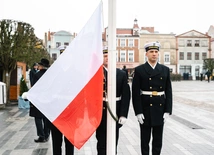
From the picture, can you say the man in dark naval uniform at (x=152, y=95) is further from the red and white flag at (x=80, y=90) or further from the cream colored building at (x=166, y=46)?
the cream colored building at (x=166, y=46)

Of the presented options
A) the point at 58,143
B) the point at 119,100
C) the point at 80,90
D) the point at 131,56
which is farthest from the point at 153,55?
the point at 131,56

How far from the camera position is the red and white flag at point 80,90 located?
335 cm

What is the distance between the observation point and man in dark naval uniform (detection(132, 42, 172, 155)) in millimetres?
4520

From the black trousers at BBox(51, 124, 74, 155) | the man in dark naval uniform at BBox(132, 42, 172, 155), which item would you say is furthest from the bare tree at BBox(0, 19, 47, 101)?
→ the man in dark naval uniform at BBox(132, 42, 172, 155)

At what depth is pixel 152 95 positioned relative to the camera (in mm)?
4555

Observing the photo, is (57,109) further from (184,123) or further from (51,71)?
(184,123)

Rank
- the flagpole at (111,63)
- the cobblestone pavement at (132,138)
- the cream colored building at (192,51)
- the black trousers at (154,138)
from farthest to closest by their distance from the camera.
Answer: the cream colored building at (192,51) < the cobblestone pavement at (132,138) < the black trousers at (154,138) < the flagpole at (111,63)

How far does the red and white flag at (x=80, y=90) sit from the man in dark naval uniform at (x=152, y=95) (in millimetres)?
1294

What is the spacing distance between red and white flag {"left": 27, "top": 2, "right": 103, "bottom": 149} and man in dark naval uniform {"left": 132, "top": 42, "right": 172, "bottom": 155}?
1.29 meters

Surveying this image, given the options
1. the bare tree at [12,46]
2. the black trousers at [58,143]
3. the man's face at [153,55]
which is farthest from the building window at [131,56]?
the black trousers at [58,143]

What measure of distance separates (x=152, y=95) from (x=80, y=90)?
1575mm

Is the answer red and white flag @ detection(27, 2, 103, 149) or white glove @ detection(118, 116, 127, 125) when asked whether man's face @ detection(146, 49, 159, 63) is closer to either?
white glove @ detection(118, 116, 127, 125)

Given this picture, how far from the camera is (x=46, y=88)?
3.48m

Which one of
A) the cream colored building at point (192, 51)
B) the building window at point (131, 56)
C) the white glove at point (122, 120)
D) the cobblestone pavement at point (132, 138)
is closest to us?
the white glove at point (122, 120)
